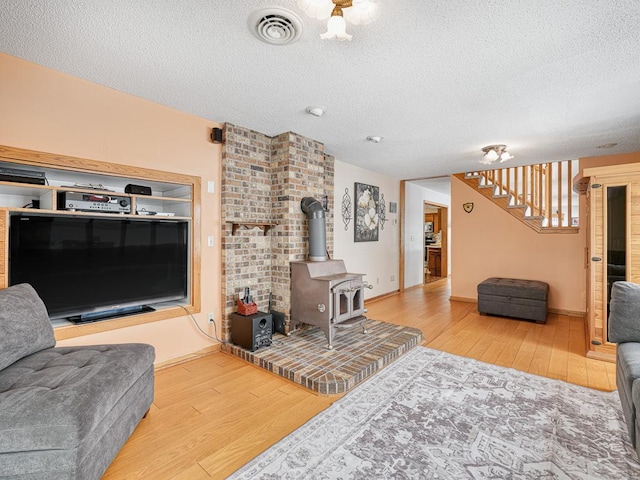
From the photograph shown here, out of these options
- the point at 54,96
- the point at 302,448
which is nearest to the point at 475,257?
the point at 302,448

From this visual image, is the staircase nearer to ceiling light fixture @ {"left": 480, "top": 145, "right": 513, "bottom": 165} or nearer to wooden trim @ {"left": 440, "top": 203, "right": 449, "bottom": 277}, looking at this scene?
ceiling light fixture @ {"left": 480, "top": 145, "right": 513, "bottom": 165}

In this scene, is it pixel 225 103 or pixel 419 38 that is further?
pixel 225 103

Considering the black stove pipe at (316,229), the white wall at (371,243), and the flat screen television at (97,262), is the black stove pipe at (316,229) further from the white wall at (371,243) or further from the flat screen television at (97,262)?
the flat screen television at (97,262)

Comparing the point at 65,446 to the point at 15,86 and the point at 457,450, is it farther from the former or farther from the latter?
the point at 15,86

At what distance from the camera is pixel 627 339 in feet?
6.59

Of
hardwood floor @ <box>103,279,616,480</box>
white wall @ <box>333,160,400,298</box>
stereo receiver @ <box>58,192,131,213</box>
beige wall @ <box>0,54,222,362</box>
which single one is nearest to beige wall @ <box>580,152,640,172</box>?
hardwood floor @ <box>103,279,616,480</box>

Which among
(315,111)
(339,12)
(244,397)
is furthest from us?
(315,111)

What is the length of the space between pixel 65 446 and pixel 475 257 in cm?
570

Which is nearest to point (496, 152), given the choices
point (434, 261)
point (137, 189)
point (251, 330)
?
point (251, 330)

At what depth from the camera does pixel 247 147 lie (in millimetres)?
3318

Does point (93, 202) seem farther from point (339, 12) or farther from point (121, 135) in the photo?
point (339, 12)

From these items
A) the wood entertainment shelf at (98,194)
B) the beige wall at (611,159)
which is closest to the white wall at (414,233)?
the beige wall at (611,159)

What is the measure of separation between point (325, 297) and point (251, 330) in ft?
2.56

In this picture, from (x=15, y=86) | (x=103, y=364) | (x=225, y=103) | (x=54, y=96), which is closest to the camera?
(x=103, y=364)
